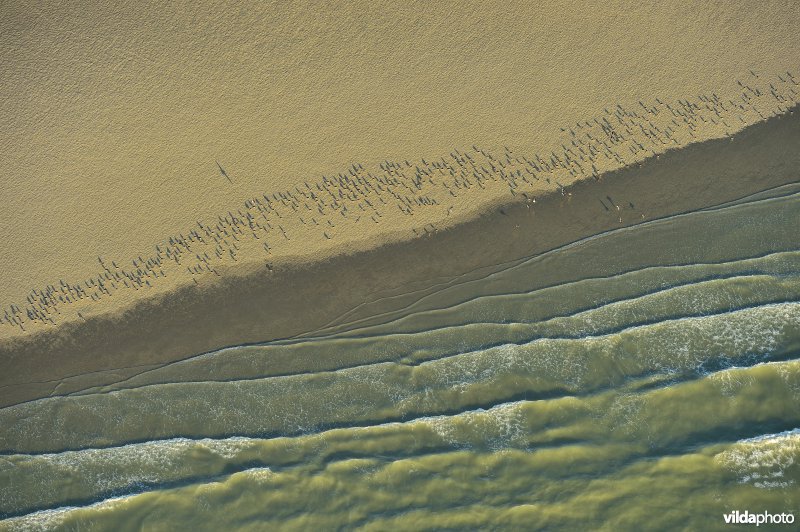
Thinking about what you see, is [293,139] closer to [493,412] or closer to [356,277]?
[356,277]

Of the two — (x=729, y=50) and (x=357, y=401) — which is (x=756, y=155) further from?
(x=357, y=401)

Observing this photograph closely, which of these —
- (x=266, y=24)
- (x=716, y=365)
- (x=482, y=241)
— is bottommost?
(x=716, y=365)

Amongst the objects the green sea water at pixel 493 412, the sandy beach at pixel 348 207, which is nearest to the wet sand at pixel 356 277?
the sandy beach at pixel 348 207

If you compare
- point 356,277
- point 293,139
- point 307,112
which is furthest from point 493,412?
point 307,112

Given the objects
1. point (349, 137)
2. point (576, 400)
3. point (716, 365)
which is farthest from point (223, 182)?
point (716, 365)

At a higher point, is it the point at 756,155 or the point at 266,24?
the point at 266,24

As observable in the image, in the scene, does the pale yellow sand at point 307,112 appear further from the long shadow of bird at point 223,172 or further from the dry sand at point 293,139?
the long shadow of bird at point 223,172
